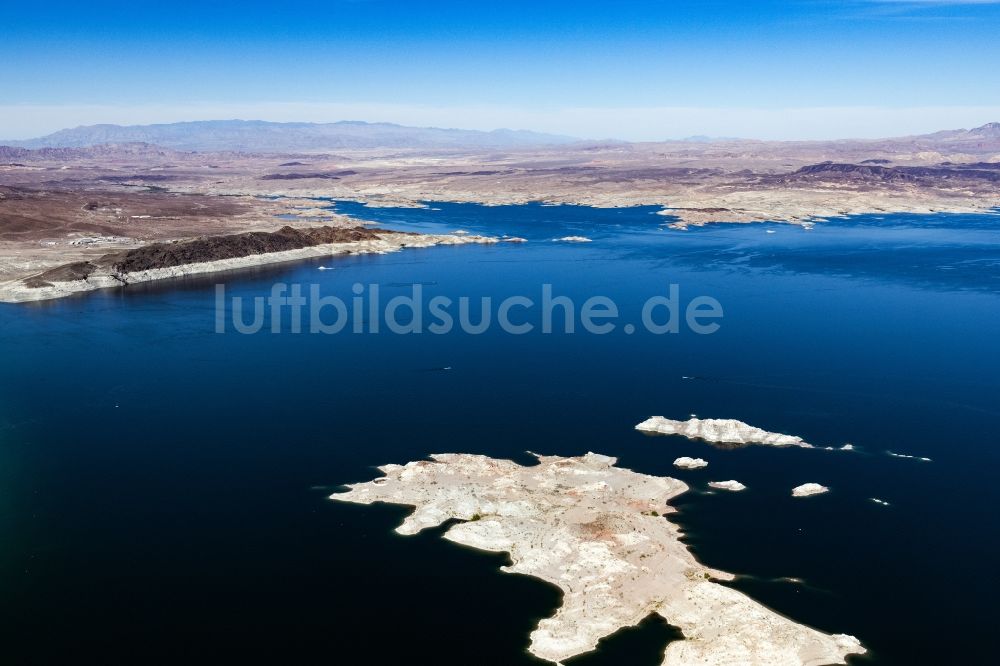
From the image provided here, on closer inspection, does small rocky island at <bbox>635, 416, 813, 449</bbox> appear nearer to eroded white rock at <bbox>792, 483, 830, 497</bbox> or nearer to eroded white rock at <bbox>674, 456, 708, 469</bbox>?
eroded white rock at <bbox>674, 456, 708, 469</bbox>

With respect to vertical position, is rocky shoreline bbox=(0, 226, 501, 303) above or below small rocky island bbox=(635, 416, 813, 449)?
above

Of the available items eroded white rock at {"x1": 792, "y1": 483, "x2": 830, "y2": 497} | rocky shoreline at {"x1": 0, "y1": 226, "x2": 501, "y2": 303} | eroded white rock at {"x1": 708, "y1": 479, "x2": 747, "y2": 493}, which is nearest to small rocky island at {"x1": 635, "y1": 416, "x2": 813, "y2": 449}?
eroded white rock at {"x1": 708, "y1": 479, "x2": 747, "y2": 493}

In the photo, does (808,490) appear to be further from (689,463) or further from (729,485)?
(689,463)

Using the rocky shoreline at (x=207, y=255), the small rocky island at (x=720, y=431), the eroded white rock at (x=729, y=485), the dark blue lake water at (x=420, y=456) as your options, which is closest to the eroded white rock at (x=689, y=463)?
the dark blue lake water at (x=420, y=456)

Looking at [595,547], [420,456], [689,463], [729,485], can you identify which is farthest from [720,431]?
[420,456]

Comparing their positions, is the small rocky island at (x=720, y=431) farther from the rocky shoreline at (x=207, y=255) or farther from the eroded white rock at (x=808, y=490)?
the rocky shoreline at (x=207, y=255)

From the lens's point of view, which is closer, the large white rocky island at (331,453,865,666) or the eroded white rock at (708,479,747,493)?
the large white rocky island at (331,453,865,666)

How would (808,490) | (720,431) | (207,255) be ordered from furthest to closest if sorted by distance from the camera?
(207,255)
(720,431)
(808,490)
